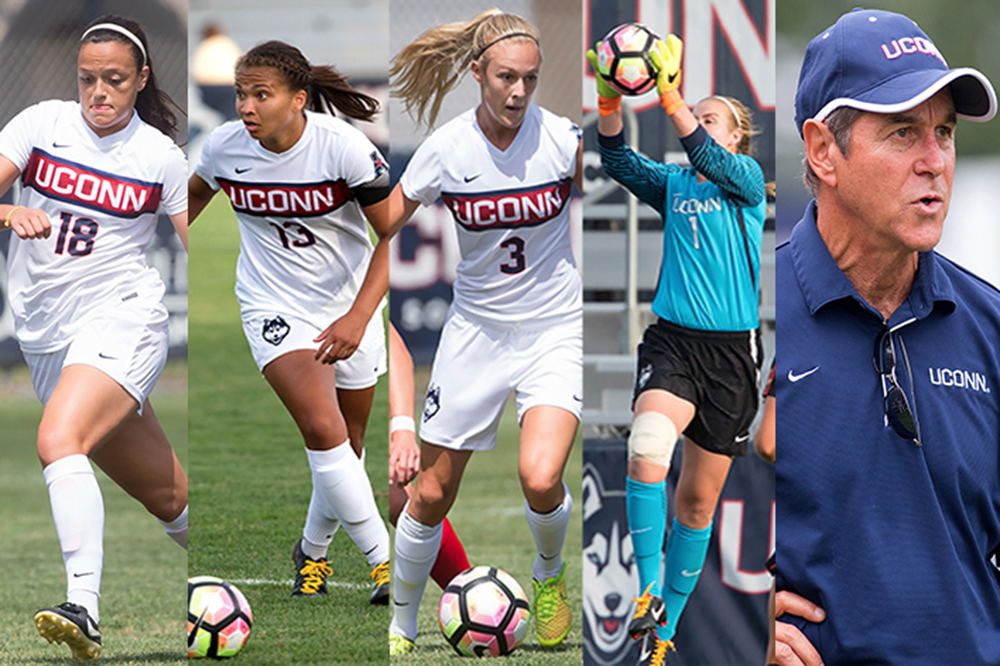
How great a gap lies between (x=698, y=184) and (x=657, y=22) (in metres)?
0.44

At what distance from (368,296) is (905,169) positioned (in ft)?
4.98

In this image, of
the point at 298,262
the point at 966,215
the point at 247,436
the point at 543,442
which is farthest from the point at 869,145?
the point at 966,215

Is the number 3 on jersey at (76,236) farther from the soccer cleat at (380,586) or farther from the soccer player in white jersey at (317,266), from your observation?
the soccer cleat at (380,586)

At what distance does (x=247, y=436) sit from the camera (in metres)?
3.09

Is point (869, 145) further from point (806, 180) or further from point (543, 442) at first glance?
point (543, 442)

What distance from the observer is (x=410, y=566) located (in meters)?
3.18

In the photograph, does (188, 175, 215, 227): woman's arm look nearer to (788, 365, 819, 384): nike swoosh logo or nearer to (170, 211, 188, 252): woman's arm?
(170, 211, 188, 252): woman's arm

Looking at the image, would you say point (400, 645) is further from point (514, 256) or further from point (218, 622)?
point (514, 256)

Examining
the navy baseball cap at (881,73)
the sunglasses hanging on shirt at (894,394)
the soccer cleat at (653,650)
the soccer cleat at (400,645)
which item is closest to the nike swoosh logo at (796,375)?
the sunglasses hanging on shirt at (894,394)

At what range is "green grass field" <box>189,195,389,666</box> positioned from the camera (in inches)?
113

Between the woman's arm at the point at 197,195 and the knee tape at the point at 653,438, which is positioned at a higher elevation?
the woman's arm at the point at 197,195

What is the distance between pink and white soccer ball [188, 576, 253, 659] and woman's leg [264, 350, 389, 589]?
0.77 ft

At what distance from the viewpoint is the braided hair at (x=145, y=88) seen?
2.89m

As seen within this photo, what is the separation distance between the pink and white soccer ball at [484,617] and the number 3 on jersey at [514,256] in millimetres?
947
